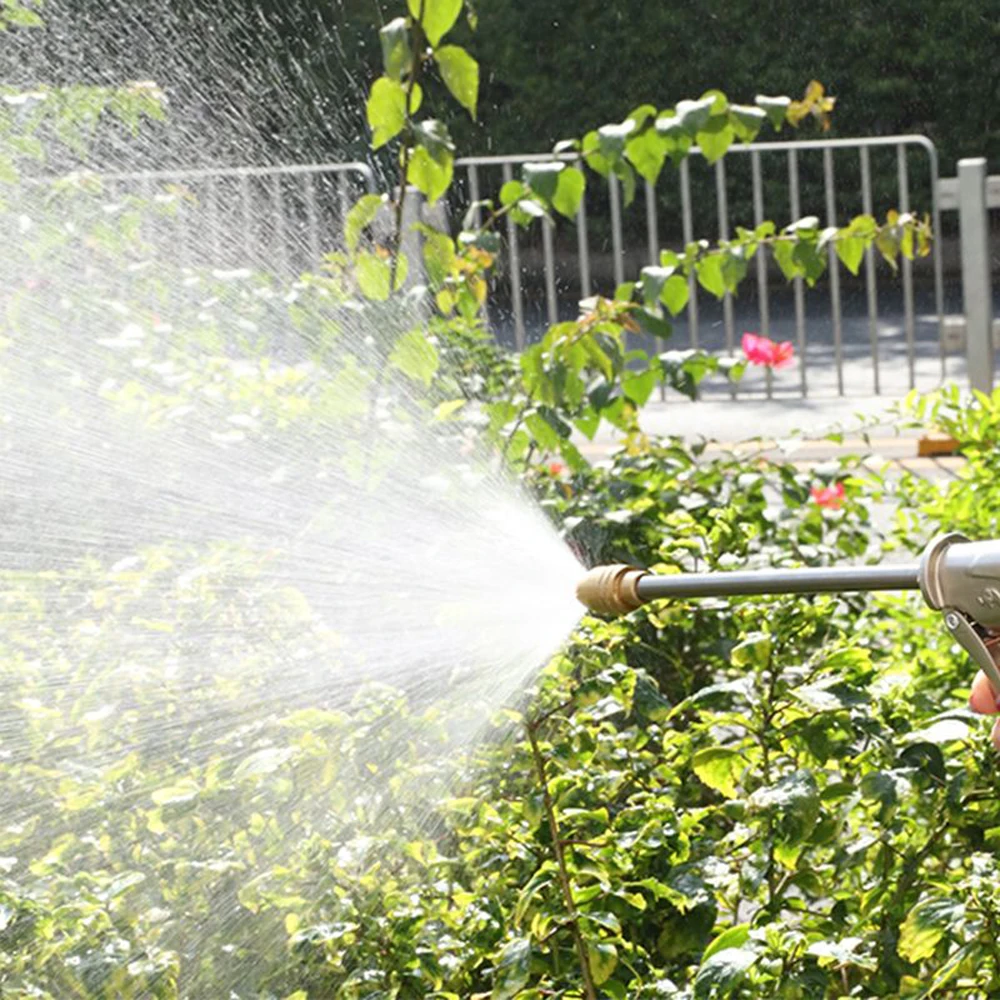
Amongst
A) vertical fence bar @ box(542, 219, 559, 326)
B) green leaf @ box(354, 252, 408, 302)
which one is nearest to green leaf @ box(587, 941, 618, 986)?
green leaf @ box(354, 252, 408, 302)

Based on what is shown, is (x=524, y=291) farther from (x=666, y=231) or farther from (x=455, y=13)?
(x=455, y=13)

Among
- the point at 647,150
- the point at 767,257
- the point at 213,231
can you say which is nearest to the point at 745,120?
the point at 647,150

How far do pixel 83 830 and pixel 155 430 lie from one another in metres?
0.92

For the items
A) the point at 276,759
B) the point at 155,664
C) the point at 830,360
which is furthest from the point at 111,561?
the point at 830,360

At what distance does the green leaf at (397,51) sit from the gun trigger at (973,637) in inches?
73.4

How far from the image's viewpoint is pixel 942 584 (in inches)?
64.8

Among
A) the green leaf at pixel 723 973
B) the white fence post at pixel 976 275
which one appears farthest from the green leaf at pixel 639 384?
the white fence post at pixel 976 275

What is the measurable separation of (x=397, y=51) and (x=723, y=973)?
190 cm

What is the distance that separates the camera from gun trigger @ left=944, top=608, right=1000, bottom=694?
5.42 feet

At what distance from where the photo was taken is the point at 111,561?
2.96 metres

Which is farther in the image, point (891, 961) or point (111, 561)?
point (111, 561)

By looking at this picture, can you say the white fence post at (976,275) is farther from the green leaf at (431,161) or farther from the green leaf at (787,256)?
the green leaf at (431,161)

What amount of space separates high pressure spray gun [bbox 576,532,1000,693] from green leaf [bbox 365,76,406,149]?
5.48ft

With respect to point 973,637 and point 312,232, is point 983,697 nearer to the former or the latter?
point 973,637
